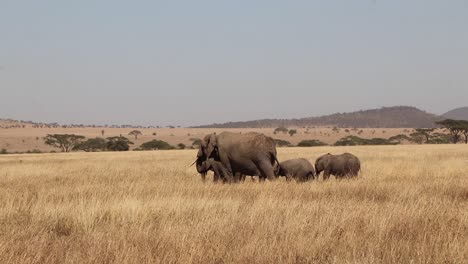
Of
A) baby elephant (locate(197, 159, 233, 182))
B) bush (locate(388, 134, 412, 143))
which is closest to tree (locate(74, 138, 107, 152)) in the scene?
bush (locate(388, 134, 412, 143))

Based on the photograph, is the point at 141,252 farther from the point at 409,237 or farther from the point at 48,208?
the point at 48,208

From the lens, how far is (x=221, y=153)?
609 inches

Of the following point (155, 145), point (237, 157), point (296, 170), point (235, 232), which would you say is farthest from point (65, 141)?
point (235, 232)

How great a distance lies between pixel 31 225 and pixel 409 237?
4.78 meters

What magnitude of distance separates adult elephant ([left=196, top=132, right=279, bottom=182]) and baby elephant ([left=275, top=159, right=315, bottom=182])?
3.36 ft

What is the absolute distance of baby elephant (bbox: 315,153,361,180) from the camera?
17109 mm

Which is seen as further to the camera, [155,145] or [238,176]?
[155,145]

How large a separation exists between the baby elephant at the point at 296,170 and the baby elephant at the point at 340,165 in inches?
27.7

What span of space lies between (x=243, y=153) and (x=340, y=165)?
4090 mm

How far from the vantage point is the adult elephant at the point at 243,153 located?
15367mm

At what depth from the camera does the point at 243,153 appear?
15.4 metres

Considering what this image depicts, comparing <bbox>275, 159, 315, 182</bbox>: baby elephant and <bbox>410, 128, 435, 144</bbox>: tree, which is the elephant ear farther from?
<bbox>410, 128, 435, 144</bbox>: tree

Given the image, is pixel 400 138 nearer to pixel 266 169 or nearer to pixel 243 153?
pixel 266 169

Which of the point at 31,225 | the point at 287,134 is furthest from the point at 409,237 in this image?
the point at 287,134
